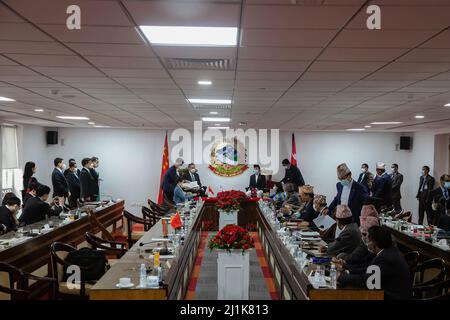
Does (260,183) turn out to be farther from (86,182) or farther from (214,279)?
(214,279)

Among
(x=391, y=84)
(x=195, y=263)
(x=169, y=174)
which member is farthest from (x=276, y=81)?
(x=169, y=174)

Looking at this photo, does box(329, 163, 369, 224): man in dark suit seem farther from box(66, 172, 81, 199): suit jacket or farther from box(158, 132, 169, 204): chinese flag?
box(158, 132, 169, 204): chinese flag

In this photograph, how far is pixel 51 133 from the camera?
13.0 meters

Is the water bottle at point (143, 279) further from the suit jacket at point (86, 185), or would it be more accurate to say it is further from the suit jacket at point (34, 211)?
the suit jacket at point (86, 185)

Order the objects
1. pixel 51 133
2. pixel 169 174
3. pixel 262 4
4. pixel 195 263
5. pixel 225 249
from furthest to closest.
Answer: pixel 51 133 → pixel 169 174 → pixel 195 263 → pixel 225 249 → pixel 262 4

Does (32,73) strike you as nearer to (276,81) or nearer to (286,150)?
(276,81)

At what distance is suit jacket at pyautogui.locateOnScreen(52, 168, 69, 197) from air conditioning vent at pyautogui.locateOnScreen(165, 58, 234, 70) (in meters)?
5.71

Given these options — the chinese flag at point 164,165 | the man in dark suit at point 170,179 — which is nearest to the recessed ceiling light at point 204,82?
the man in dark suit at point 170,179

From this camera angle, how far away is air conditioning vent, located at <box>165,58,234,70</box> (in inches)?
147

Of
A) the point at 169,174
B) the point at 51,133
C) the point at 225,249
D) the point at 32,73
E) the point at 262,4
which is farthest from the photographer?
the point at 51,133

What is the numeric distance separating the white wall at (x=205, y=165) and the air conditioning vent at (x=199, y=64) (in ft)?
31.5

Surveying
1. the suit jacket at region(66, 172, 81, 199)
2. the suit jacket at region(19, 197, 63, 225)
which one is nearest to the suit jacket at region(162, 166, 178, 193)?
the suit jacket at region(66, 172, 81, 199)

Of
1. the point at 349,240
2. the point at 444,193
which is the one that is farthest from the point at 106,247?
the point at 444,193

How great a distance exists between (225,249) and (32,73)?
8.44ft
